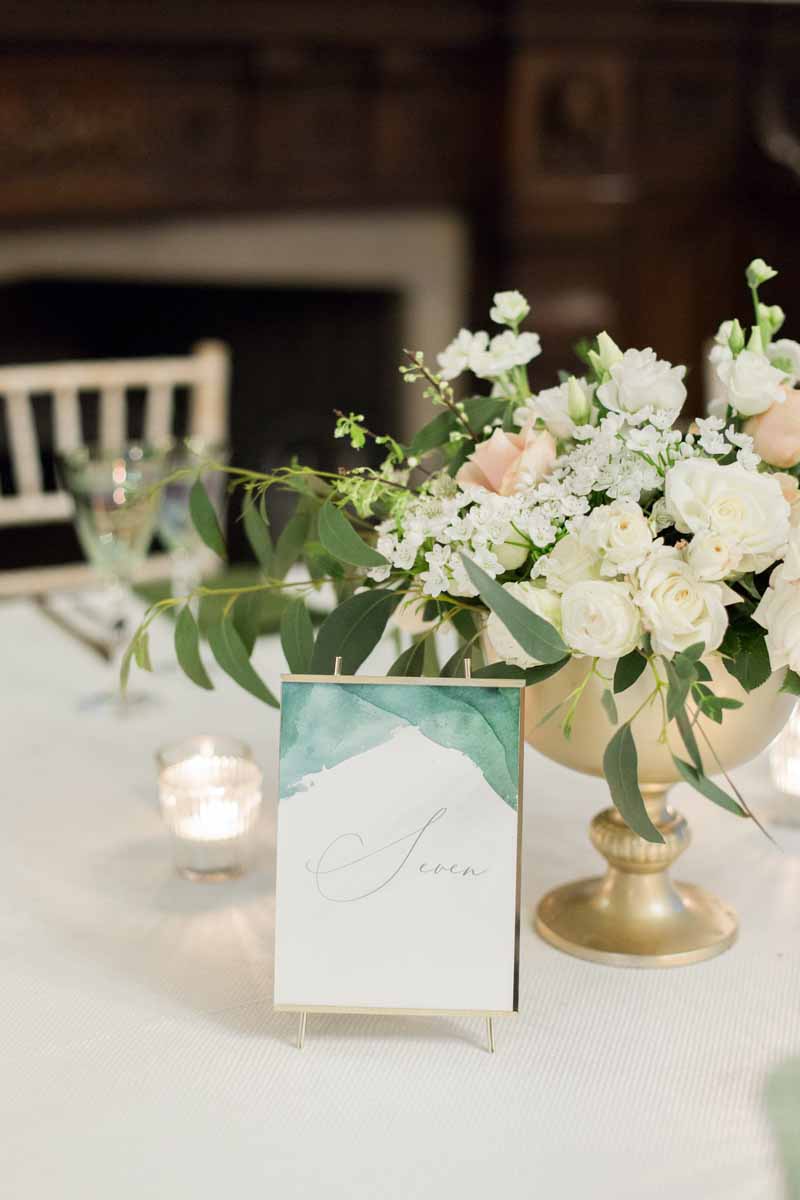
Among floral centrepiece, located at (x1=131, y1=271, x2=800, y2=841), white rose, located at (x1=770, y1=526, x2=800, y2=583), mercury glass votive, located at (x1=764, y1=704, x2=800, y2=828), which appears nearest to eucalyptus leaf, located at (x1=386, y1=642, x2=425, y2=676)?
floral centrepiece, located at (x1=131, y1=271, x2=800, y2=841)

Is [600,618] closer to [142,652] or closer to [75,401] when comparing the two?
[142,652]

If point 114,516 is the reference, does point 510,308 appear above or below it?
above

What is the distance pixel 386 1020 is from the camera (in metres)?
0.83

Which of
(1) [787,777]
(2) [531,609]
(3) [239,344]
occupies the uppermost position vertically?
(2) [531,609]

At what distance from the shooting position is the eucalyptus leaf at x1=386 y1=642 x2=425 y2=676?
0.85m

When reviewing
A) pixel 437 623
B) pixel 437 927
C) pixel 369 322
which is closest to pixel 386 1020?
pixel 437 927

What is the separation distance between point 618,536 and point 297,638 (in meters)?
0.22

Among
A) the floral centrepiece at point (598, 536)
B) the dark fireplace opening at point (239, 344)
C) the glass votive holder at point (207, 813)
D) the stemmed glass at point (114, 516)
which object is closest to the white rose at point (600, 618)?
the floral centrepiece at point (598, 536)

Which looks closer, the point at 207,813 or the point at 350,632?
the point at 350,632

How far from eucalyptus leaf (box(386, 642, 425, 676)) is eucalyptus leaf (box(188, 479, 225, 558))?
0.18 m

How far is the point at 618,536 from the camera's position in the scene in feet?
2.49

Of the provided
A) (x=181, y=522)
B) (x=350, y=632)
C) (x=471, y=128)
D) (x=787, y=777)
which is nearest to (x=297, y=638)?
(x=350, y=632)

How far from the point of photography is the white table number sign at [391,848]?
0.78 metres

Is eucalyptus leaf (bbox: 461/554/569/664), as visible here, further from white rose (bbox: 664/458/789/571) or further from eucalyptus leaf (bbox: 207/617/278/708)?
eucalyptus leaf (bbox: 207/617/278/708)
